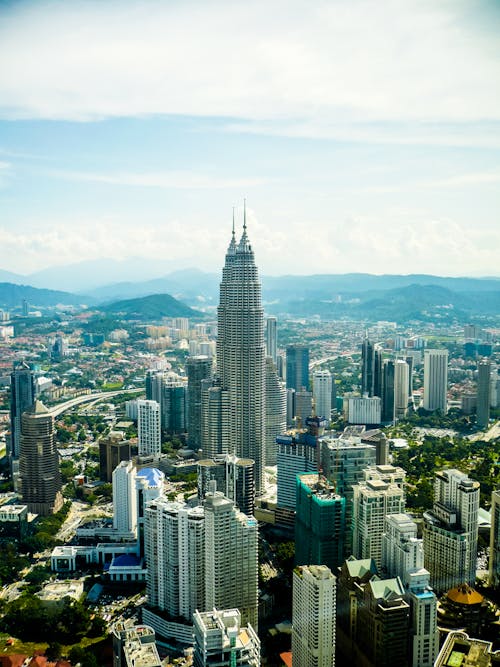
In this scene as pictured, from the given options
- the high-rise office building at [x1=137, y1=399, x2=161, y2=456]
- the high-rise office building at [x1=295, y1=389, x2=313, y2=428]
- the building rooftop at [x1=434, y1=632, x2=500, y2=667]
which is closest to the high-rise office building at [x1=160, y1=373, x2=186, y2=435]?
the high-rise office building at [x1=137, y1=399, x2=161, y2=456]

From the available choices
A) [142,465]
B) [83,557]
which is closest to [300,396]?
[142,465]

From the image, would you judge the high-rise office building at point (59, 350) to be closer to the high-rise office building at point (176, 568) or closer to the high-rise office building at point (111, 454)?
the high-rise office building at point (111, 454)

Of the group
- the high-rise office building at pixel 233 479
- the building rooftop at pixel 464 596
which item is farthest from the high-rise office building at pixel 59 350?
the building rooftop at pixel 464 596

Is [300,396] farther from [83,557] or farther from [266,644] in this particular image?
[266,644]

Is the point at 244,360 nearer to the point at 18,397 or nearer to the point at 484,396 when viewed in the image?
the point at 18,397

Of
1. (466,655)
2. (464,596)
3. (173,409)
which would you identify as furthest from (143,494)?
(173,409)
